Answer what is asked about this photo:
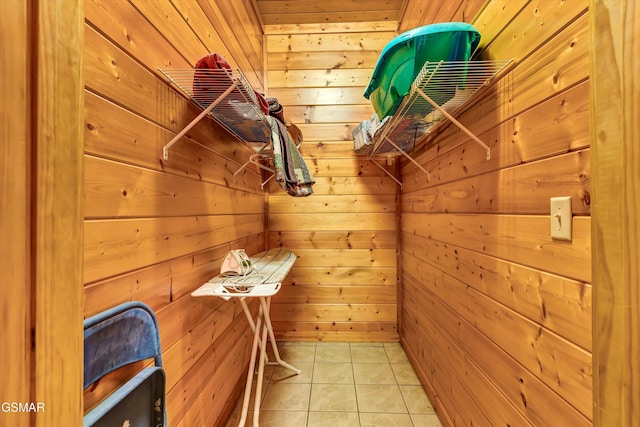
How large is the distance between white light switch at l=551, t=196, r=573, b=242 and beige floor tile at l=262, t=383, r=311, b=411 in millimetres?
1546

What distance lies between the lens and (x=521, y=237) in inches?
30.6

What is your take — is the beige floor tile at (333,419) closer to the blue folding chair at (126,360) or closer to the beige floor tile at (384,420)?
the beige floor tile at (384,420)

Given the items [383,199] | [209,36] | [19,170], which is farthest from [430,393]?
[209,36]

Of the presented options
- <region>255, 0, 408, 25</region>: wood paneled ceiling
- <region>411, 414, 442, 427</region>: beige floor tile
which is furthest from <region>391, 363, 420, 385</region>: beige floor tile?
<region>255, 0, 408, 25</region>: wood paneled ceiling

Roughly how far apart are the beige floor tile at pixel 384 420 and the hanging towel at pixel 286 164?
1.32 m

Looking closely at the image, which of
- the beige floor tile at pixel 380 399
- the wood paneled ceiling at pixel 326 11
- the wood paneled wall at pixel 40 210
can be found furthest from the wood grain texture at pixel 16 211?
the wood paneled ceiling at pixel 326 11

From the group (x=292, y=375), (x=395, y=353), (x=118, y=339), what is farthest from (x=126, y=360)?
(x=395, y=353)

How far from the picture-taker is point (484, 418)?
0.98 m

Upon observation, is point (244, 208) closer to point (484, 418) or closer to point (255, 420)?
point (255, 420)

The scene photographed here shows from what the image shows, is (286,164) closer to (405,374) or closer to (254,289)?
(254,289)

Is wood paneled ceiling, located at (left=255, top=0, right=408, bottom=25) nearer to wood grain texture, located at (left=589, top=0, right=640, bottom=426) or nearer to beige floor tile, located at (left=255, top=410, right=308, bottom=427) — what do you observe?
wood grain texture, located at (left=589, top=0, right=640, bottom=426)

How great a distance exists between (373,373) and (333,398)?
38 cm

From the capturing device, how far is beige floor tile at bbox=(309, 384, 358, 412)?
1.45 meters

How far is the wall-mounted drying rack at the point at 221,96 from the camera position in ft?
3.00
